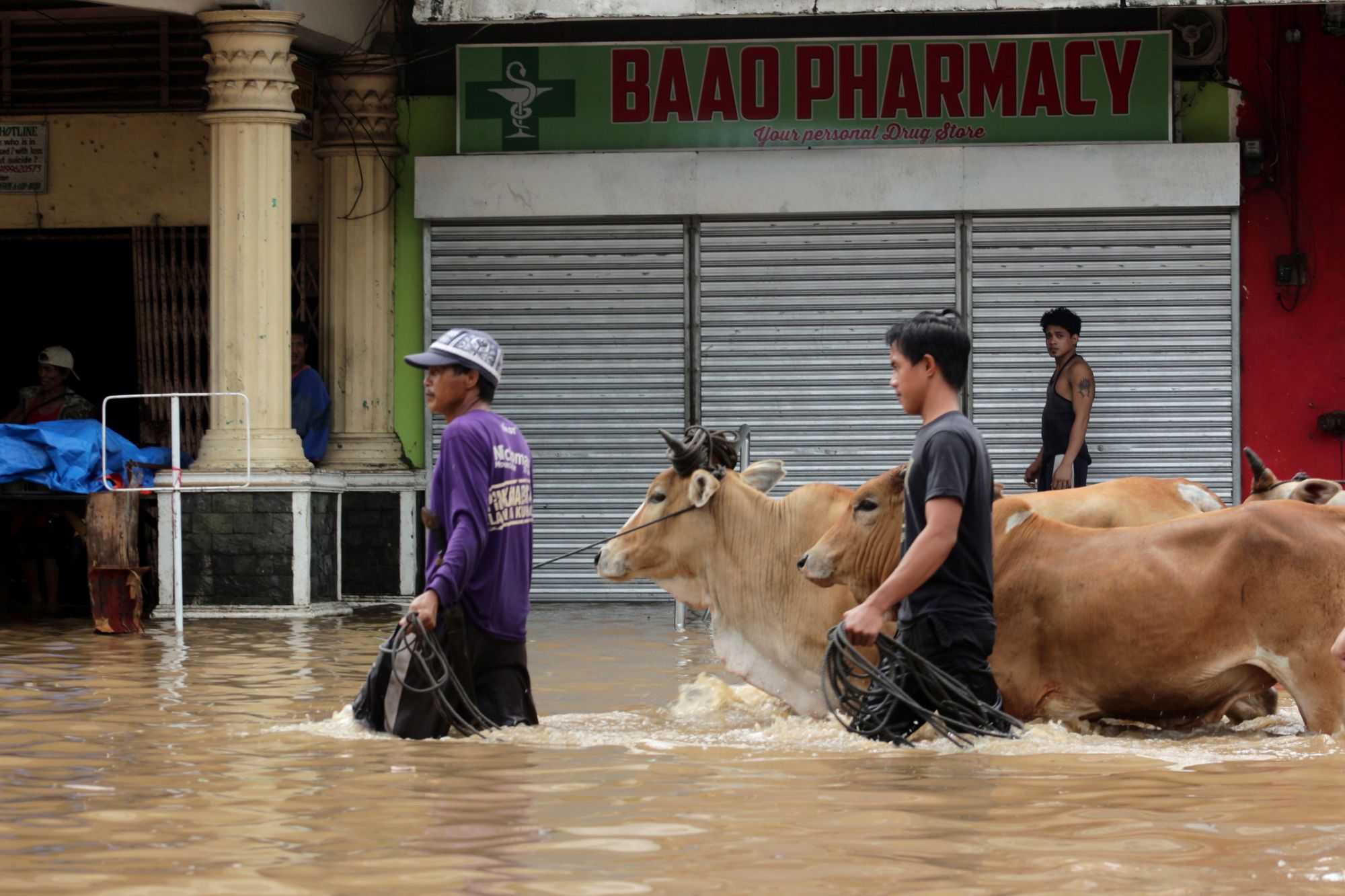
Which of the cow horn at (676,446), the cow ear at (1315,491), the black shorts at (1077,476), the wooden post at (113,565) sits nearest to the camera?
the cow horn at (676,446)

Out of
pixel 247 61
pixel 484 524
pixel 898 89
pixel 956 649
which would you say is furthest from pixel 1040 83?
pixel 484 524

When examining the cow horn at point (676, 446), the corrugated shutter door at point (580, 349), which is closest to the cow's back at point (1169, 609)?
the cow horn at point (676, 446)

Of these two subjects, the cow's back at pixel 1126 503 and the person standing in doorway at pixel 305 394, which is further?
the person standing in doorway at pixel 305 394

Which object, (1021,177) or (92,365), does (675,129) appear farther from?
(92,365)

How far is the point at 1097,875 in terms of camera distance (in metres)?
4.26

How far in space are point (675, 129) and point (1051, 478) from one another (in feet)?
13.2

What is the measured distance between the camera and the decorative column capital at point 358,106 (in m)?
14.3

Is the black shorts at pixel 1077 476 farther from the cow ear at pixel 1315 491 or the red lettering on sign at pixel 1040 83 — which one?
the cow ear at pixel 1315 491

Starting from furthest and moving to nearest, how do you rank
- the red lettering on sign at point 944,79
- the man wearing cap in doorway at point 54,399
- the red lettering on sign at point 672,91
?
the red lettering on sign at point 672,91 < the red lettering on sign at point 944,79 < the man wearing cap in doorway at point 54,399

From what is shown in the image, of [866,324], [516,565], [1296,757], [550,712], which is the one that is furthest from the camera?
[866,324]

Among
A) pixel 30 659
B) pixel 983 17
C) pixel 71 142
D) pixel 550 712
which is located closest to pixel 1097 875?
pixel 550 712

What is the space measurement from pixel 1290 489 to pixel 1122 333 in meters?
5.93

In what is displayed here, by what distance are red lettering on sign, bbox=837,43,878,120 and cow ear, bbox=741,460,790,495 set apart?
20.3 ft

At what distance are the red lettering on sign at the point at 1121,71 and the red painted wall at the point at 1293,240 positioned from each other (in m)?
0.87
